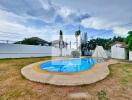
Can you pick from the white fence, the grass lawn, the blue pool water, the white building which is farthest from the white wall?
the grass lawn

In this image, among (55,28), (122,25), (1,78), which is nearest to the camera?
(1,78)

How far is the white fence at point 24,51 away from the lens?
57.7 ft

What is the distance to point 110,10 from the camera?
623 inches

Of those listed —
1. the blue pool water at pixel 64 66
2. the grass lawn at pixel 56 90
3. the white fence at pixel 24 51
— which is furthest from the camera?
the white fence at pixel 24 51

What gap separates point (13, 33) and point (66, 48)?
1257cm

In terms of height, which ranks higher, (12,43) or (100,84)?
(12,43)

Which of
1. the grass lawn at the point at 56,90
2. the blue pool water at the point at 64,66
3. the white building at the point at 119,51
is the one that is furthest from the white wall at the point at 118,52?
the grass lawn at the point at 56,90

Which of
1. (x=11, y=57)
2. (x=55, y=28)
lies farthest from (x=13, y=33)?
(x=55, y=28)

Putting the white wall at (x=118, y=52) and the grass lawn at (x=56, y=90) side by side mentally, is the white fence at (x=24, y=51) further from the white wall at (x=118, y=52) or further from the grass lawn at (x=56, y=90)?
the white wall at (x=118, y=52)

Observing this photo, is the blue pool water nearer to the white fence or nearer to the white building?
the white fence

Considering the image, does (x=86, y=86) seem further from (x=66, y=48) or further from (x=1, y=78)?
(x=66, y=48)

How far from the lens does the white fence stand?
57.7 ft

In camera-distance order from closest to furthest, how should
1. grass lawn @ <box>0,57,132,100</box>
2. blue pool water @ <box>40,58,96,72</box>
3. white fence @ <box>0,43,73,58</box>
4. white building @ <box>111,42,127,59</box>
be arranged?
grass lawn @ <box>0,57,132,100</box>, blue pool water @ <box>40,58,96,72</box>, white fence @ <box>0,43,73,58</box>, white building @ <box>111,42,127,59</box>

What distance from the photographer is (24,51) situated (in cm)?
2052
